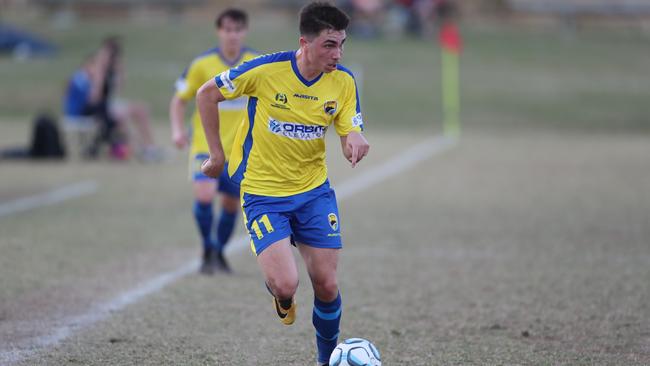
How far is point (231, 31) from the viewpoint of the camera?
353 inches

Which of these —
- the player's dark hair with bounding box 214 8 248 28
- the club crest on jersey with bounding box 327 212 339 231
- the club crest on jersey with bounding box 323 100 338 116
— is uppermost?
the player's dark hair with bounding box 214 8 248 28

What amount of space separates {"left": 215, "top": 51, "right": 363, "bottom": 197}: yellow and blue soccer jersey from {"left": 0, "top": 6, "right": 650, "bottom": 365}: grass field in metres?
1.04

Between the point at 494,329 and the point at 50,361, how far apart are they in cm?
278

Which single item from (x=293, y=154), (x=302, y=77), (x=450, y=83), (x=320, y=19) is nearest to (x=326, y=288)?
(x=293, y=154)

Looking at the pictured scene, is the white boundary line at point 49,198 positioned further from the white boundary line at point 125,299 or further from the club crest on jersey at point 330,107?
the club crest on jersey at point 330,107

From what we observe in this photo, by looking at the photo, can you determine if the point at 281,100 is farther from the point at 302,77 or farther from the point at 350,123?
the point at 350,123

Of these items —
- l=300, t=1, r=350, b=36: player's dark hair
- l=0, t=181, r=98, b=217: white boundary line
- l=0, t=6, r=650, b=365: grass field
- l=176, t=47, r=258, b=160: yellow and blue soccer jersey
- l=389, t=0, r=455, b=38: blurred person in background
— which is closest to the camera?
l=300, t=1, r=350, b=36: player's dark hair

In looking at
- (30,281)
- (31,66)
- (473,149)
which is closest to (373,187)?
(473,149)

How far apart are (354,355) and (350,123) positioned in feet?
4.19

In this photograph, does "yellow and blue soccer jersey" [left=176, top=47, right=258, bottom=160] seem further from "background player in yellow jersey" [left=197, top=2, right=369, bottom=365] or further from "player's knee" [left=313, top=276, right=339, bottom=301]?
"player's knee" [left=313, top=276, right=339, bottom=301]

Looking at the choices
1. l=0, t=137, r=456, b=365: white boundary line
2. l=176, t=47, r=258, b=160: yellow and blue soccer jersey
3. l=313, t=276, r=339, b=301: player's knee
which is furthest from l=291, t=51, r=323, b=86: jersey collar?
l=176, t=47, r=258, b=160: yellow and blue soccer jersey

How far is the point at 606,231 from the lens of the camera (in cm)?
1138

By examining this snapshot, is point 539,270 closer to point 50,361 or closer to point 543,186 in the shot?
point 50,361

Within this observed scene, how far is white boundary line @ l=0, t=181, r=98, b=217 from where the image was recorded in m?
12.8
